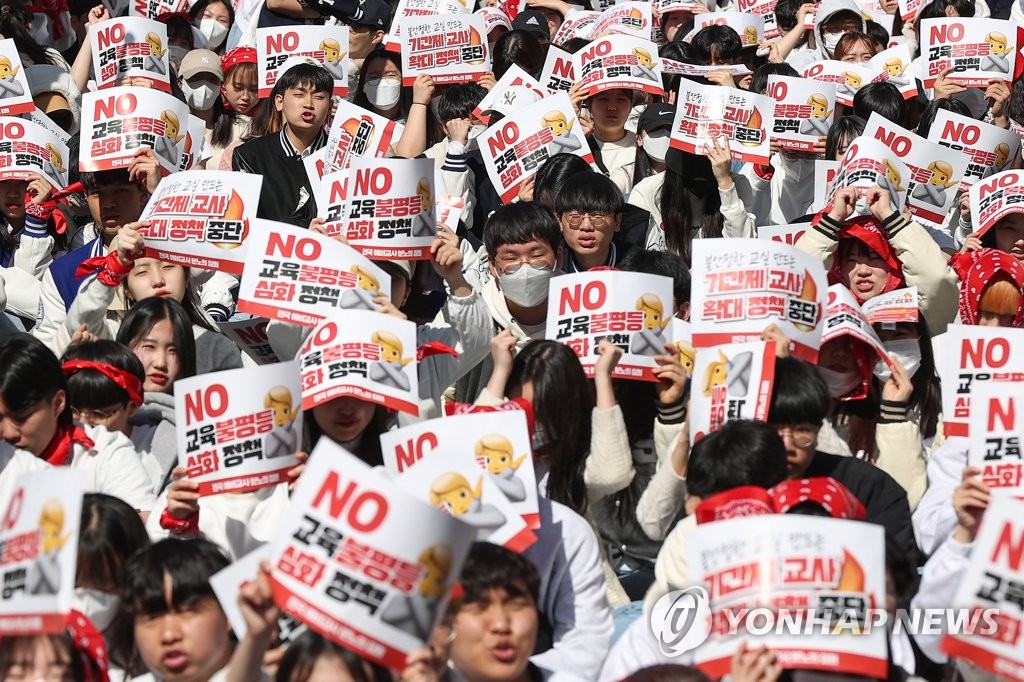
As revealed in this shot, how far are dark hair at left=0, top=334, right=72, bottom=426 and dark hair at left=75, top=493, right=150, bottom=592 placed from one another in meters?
0.88

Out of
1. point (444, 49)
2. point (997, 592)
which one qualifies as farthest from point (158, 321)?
point (997, 592)

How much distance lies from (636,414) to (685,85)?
291 cm

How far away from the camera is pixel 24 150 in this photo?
907cm

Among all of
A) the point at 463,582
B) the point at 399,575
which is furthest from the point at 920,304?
the point at 399,575

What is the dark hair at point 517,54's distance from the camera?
11.4 meters

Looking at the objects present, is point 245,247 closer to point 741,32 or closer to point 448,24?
point 448,24

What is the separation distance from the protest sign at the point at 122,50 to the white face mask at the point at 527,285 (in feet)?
12.6

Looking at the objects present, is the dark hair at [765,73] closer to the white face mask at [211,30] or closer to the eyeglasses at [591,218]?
the eyeglasses at [591,218]

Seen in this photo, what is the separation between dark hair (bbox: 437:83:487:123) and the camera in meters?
9.95

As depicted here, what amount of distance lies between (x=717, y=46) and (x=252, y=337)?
527cm

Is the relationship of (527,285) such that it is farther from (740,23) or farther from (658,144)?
(740,23)

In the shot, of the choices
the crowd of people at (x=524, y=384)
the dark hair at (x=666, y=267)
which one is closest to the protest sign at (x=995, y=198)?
the crowd of people at (x=524, y=384)

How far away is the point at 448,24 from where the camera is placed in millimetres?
10156

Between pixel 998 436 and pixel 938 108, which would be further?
pixel 938 108
